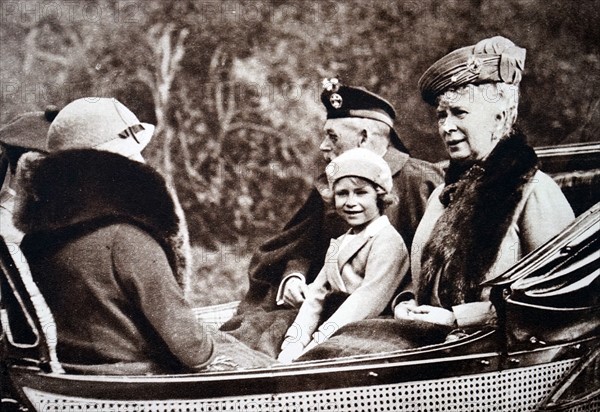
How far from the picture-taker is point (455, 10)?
504 cm

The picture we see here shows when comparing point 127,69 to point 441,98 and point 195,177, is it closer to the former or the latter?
point 195,177

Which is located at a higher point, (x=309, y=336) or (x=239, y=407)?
(x=309, y=336)

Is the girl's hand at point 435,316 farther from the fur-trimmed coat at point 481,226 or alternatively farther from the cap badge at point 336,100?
the cap badge at point 336,100

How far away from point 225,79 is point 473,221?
2001 mm

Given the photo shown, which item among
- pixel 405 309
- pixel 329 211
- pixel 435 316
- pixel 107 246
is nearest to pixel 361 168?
pixel 329 211

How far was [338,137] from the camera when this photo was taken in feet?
16.3

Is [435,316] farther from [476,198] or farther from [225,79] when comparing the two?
[225,79]

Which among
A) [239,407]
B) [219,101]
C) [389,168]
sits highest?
[219,101]

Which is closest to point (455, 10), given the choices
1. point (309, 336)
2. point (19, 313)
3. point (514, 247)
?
point (514, 247)

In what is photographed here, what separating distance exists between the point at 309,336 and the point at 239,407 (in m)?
0.66

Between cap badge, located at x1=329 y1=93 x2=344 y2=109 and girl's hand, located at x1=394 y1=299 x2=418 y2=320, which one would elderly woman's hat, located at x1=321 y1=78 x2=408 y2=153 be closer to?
cap badge, located at x1=329 y1=93 x2=344 y2=109

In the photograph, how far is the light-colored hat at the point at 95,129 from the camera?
485 centimetres

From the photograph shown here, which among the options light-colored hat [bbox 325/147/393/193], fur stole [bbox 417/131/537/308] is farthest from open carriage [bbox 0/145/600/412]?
light-colored hat [bbox 325/147/393/193]

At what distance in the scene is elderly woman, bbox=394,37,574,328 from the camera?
191 inches
